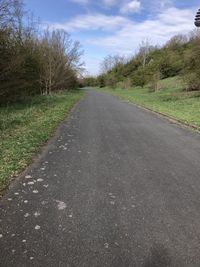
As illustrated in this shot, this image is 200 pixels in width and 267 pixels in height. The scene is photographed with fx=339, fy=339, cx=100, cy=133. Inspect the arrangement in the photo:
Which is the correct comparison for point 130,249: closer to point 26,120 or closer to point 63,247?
point 63,247

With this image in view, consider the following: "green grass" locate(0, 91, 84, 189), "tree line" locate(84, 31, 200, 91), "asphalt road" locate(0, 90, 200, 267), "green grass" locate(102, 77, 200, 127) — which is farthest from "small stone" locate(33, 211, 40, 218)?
"tree line" locate(84, 31, 200, 91)

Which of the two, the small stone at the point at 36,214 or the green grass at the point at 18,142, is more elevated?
the green grass at the point at 18,142

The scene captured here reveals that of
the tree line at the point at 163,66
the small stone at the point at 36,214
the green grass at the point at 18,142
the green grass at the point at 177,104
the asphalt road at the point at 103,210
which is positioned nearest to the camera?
the asphalt road at the point at 103,210

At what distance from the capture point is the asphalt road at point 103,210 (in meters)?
3.63

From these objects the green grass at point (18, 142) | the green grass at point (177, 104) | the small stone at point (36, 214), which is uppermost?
the green grass at point (18, 142)

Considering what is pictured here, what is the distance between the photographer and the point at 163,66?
6022 centimetres

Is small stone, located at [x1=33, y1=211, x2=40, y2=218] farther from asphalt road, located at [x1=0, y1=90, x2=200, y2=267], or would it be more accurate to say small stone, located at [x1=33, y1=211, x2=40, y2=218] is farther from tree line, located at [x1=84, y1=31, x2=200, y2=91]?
tree line, located at [x1=84, y1=31, x2=200, y2=91]

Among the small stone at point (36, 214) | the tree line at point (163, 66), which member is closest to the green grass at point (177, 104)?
the tree line at point (163, 66)

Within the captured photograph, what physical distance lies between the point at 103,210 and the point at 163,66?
2284 inches

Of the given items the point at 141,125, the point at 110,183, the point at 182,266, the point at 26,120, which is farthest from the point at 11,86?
the point at 182,266

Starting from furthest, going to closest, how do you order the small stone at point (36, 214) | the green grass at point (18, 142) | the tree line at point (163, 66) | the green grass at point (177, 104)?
the tree line at point (163, 66) → the green grass at point (177, 104) → the green grass at point (18, 142) → the small stone at point (36, 214)

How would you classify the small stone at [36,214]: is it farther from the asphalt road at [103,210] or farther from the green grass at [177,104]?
the green grass at [177,104]

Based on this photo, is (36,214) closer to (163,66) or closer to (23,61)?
(23,61)

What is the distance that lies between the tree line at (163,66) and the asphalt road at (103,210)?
22.4 m
